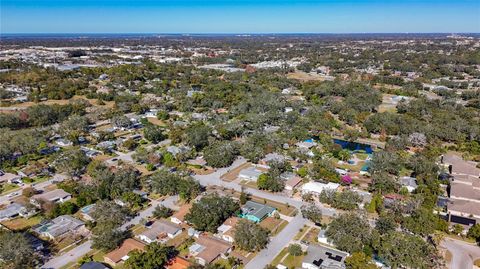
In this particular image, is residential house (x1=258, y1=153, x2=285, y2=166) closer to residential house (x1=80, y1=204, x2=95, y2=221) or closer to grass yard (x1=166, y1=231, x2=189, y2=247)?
grass yard (x1=166, y1=231, x2=189, y2=247)

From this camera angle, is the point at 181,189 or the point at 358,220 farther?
the point at 181,189

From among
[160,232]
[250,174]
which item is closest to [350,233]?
[160,232]

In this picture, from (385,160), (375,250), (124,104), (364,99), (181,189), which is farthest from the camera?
(364,99)

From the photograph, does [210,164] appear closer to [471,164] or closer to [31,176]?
[31,176]

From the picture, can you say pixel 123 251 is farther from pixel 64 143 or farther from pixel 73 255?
pixel 64 143

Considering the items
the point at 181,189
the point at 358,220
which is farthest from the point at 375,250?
the point at 181,189

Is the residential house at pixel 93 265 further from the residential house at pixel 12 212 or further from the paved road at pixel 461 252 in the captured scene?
the paved road at pixel 461 252
